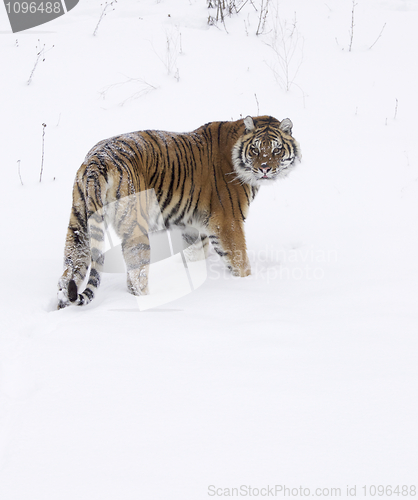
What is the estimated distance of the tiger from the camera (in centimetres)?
298

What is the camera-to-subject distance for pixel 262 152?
3.68 m

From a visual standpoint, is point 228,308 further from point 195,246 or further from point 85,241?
point 195,246

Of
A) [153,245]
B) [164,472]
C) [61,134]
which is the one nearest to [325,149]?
[153,245]

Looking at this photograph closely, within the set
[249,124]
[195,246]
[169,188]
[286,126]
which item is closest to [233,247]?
[195,246]

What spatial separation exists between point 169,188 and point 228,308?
3.88ft

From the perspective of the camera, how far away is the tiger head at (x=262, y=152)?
3.67 meters

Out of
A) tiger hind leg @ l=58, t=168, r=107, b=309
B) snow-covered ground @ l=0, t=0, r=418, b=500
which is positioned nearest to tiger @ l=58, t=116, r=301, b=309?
tiger hind leg @ l=58, t=168, r=107, b=309

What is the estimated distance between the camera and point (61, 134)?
613 centimetres

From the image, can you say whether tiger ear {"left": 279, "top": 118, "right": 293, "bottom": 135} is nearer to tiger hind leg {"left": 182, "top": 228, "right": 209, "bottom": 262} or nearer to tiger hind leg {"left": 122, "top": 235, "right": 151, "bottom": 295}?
tiger hind leg {"left": 182, "top": 228, "right": 209, "bottom": 262}

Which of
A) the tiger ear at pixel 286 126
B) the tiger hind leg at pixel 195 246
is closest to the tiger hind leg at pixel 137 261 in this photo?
the tiger hind leg at pixel 195 246

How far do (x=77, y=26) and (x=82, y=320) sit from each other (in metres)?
7.52

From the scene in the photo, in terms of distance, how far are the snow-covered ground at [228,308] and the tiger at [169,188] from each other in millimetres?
287

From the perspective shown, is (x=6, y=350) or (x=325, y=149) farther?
(x=325, y=149)

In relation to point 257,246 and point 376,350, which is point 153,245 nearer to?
point 257,246
